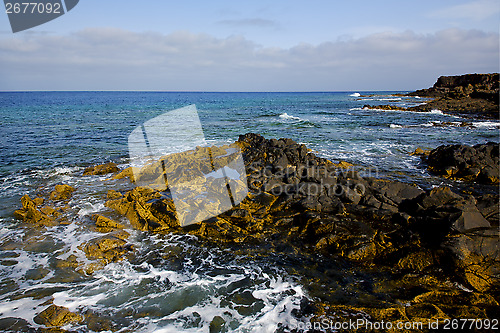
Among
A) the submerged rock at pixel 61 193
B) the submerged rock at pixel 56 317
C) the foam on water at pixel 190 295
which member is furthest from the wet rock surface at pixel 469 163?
the submerged rock at pixel 61 193

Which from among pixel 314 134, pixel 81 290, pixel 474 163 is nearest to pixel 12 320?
pixel 81 290

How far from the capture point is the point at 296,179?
34.6 ft

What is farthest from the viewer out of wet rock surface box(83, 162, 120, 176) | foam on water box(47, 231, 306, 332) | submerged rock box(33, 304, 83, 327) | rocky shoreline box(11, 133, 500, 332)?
wet rock surface box(83, 162, 120, 176)

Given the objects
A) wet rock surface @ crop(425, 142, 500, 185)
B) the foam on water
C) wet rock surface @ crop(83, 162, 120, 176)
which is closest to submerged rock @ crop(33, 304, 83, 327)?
the foam on water

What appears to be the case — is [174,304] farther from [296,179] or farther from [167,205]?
[296,179]

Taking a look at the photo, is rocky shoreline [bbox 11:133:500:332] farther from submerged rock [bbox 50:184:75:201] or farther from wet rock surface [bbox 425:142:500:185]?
wet rock surface [bbox 425:142:500:185]

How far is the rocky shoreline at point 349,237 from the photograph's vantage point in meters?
5.30

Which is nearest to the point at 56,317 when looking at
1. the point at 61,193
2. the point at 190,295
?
the point at 190,295

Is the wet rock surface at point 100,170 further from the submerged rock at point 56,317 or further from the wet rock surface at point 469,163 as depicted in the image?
the wet rock surface at point 469,163

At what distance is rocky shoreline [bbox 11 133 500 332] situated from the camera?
5301 millimetres

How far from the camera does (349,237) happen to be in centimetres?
723

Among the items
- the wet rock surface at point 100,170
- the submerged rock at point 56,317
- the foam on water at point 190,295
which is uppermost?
the wet rock surface at point 100,170

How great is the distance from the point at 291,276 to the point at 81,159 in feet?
49.6

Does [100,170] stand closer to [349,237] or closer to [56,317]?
[56,317]
